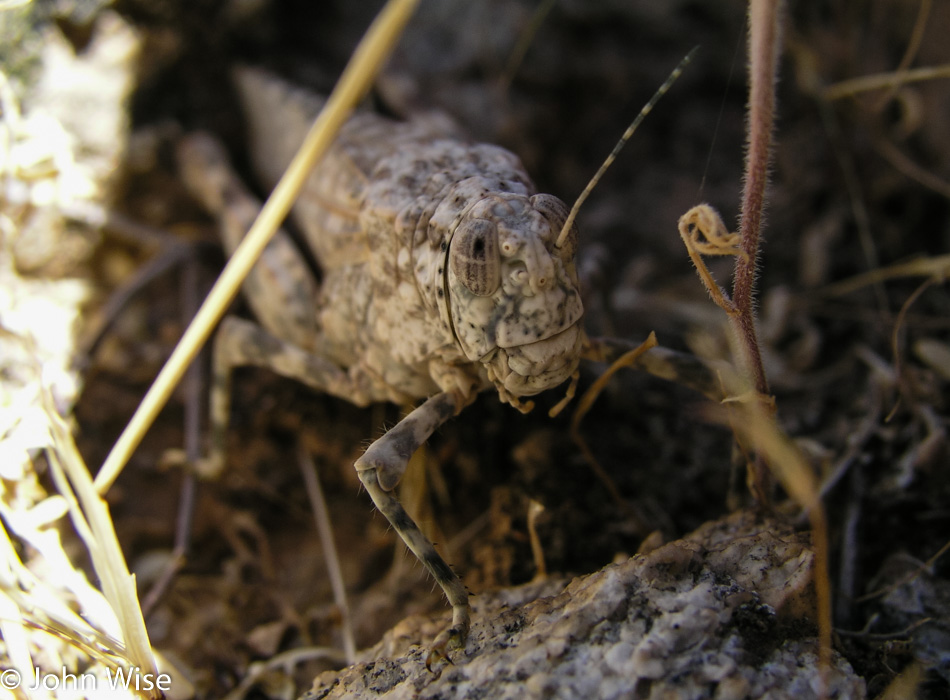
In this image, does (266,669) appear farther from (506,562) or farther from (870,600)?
(870,600)

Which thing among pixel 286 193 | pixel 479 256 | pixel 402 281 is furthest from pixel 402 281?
pixel 286 193

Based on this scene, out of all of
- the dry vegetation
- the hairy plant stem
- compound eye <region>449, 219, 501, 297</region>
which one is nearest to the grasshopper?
compound eye <region>449, 219, 501, 297</region>

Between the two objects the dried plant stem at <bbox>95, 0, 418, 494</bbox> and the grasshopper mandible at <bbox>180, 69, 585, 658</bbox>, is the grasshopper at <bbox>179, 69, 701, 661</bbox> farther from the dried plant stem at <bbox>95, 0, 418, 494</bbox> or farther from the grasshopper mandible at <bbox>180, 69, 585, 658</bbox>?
the dried plant stem at <bbox>95, 0, 418, 494</bbox>

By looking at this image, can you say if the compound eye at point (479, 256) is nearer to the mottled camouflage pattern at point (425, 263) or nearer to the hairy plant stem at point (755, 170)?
the mottled camouflage pattern at point (425, 263)

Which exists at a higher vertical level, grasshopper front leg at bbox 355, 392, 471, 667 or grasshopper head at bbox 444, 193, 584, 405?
grasshopper head at bbox 444, 193, 584, 405

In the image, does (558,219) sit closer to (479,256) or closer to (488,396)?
(479,256)

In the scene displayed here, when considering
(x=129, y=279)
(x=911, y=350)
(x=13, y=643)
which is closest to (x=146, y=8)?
(x=129, y=279)

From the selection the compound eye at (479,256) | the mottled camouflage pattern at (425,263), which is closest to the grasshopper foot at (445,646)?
the mottled camouflage pattern at (425,263)
